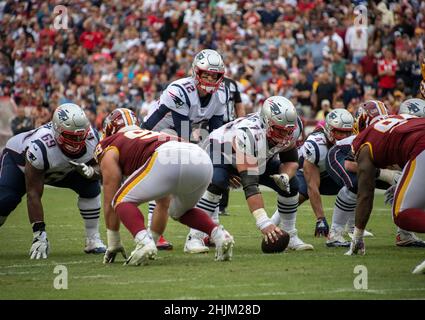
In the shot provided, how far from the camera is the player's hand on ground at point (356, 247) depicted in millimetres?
8273

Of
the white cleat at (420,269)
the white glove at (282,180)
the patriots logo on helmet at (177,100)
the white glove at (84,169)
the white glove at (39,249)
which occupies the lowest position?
the white glove at (39,249)

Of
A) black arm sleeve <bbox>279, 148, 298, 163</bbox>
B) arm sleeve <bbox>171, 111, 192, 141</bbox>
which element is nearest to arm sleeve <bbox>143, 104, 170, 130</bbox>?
arm sleeve <bbox>171, 111, 192, 141</bbox>

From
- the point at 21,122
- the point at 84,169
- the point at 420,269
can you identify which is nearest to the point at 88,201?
the point at 84,169

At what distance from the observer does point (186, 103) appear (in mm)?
10117

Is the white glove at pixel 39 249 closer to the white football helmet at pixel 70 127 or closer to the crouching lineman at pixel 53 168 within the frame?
the crouching lineman at pixel 53 168

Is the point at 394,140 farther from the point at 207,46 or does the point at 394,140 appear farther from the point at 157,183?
the point at 207,46

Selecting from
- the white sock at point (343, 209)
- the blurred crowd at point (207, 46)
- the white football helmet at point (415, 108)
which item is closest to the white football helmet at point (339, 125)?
the white football helmet at point (415, 108)

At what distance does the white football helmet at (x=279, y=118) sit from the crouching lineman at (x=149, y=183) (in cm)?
101

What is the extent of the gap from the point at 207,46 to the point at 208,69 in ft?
38.7

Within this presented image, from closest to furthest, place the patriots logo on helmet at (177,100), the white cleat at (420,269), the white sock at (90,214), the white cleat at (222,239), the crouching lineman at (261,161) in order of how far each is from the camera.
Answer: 1. the white cleat at (420,269)
2. the white cleat at (222,239)
3. the crouching lineman at (261,161)
4. the white sock at (90,214)
5. the patriots logo on helmet at (177,100)

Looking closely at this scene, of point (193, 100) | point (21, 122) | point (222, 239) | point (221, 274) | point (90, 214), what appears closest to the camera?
point (221, 274)
